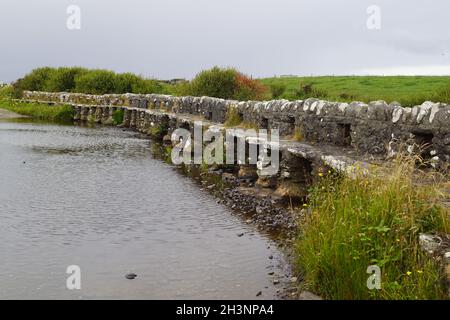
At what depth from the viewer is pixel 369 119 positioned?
1105 cm

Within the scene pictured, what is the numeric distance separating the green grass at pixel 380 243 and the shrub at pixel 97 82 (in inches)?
1500

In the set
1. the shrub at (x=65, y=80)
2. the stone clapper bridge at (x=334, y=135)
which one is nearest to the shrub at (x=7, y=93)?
the shrub at (x=65, y=80)

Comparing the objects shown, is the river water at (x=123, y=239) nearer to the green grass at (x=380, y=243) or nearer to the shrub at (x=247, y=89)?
the green grass at (x=380, y=243)

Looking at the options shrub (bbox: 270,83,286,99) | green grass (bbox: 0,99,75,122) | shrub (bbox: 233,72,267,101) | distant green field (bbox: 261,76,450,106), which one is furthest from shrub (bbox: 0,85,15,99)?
shrub (bbox: 233,72,267,101)

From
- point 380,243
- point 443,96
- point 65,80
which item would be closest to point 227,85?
point 443,96

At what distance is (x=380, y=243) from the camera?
6.47 m

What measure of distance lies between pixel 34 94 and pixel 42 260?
41.7m

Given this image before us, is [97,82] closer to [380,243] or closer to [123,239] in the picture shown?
[123,239]

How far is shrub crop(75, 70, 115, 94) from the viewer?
43.6m

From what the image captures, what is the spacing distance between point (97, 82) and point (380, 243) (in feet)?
131

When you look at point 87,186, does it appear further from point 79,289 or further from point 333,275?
point 333,275

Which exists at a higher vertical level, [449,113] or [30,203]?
[449,113]

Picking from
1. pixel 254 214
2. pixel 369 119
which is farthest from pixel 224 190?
pixel 369 119

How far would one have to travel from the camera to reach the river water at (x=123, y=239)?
7371 millimetres
